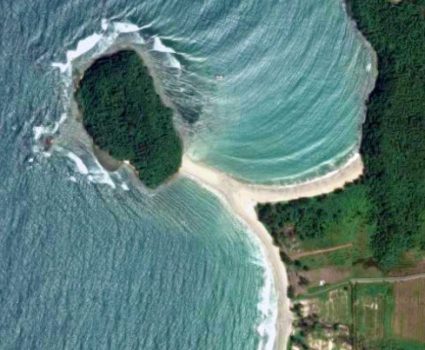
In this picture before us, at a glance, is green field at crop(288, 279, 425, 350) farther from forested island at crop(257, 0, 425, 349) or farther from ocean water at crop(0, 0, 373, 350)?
ocean water at crop(0, 0, 373, 350)

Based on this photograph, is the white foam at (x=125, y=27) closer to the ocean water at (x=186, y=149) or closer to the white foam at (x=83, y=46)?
the ocean water at (x=186, y=149)

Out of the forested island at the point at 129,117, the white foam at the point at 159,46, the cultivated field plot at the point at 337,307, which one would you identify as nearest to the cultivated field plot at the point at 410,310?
the cultivated field plot at the point at 337,307

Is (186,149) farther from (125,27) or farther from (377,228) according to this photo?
(377,228)

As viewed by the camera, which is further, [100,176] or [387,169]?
[100,176]

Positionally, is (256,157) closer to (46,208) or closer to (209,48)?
(209,48)

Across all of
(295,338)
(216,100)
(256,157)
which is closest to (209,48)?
(216,100)

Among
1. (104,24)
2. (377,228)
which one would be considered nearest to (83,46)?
(104,24)
